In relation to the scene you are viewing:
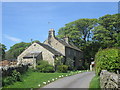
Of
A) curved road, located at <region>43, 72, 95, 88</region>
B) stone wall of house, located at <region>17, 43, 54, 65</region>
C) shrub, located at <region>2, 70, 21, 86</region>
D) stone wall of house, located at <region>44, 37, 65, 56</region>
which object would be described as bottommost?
curved road, located at <region>43, 72, 95, 88</region>

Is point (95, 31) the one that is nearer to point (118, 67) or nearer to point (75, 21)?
point (75, 21)

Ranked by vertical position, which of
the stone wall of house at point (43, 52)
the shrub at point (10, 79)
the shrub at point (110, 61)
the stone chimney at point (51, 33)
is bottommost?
the shrub at point (10, 79)

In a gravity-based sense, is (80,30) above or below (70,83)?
above

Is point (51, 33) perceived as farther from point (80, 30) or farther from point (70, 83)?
point (70, 83)

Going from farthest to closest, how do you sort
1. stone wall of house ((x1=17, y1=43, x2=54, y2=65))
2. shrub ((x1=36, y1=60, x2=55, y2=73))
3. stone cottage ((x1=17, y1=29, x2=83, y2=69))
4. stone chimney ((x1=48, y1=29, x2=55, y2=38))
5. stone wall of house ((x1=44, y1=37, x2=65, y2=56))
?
stone chimney ((x1=48, y1=29, x2=55, y2=38)) < stone wall of house ((x1=44, y1=37, x2=65, y2=56)) < stone wall of house ((x1=17, y1=43, x2=54, y2=65)) < stone cottage ((x1=17, y1=29, x2=83, y2=69)) < shrub ((x1=36, y1=60, x2=55, y2=73))

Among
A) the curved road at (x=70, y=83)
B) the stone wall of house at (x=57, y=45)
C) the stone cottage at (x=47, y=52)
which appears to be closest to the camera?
the curved road at (x=70, y=83)

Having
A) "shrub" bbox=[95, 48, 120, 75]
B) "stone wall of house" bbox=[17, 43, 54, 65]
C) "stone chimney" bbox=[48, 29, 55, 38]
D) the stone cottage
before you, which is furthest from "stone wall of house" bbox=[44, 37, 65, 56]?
"shrub" bbox=[95, 48, 120, 75]

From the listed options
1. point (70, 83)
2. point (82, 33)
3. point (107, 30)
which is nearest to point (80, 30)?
point (82, 33)

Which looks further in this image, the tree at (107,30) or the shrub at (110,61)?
the tree at (107,30)

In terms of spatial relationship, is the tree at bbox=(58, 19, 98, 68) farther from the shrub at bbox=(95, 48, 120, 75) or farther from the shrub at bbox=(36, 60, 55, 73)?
the shrub at bbox=(95, 48, 120, 75)

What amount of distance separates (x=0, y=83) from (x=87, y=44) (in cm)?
3697

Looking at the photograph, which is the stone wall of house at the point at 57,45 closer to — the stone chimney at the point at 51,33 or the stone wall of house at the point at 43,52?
the stone chimney at the point at 51,33

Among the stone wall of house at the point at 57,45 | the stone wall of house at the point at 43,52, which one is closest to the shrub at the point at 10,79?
the stone wall of house at the point at 43,52

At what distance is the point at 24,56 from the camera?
34.7 metres
